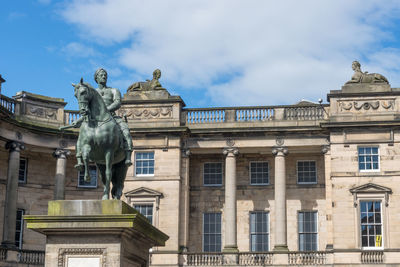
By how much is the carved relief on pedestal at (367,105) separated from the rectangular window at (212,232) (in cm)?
1000

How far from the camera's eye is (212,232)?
45438mm

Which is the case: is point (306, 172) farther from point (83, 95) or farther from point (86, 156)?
point (83, 95)

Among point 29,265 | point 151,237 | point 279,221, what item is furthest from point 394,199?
point 151,237

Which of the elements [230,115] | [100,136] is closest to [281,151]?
[230,115]

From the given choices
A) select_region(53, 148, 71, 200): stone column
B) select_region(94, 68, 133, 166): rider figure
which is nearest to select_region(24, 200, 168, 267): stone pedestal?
select_region(94, 68, 133, 166): rider figure

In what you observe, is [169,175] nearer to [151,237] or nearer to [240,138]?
[240,138]

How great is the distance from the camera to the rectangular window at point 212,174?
46.4 metres

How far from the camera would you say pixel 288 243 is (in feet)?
146

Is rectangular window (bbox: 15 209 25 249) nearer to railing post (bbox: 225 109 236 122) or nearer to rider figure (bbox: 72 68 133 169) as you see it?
railing post (bbox: 225 109 236 122)

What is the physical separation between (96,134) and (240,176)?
31701mm

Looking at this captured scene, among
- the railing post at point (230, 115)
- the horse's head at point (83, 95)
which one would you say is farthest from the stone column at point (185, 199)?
the horse's head at point (83, 95)

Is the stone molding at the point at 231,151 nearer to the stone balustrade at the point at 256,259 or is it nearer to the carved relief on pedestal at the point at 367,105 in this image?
the stone balustrade at the point at 256,259

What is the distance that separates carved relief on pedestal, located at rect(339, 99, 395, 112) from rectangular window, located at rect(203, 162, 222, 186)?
852cm

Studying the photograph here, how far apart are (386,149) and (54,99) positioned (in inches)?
776
